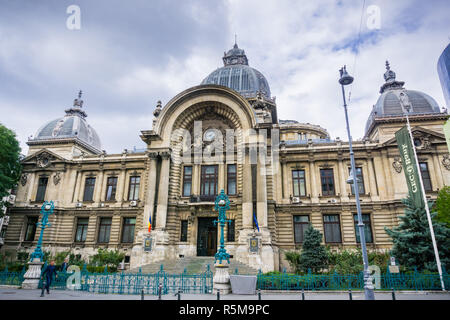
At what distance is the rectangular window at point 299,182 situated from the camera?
29.8 meters

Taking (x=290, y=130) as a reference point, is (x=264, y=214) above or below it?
below

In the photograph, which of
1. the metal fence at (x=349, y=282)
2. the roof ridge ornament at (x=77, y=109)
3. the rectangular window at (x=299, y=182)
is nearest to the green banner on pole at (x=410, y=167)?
the metal fence at (x=349, y=282)

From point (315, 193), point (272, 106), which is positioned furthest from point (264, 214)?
point (272, 106)

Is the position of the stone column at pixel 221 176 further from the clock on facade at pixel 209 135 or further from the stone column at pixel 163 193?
the stone column at pixel 163 193

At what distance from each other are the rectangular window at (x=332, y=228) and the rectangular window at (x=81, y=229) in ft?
84.0

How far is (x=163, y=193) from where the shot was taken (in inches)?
1075

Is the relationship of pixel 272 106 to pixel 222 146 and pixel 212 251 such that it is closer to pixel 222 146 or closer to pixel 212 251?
pixel 222 146

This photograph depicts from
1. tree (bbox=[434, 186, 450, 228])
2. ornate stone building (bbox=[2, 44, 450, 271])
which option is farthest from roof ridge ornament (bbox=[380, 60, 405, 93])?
tree (bbox=[434, 186, 450, 228])

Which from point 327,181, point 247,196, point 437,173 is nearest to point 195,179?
point 247,196

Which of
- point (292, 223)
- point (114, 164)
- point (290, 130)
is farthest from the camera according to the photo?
point (290, 130)

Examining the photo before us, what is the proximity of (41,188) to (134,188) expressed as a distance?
37.1ft
